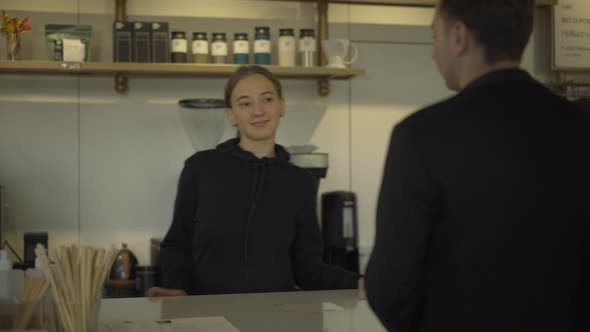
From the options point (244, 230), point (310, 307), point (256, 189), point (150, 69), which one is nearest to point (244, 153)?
point (256, 189)

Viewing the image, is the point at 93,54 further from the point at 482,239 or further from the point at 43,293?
the point at 482,239

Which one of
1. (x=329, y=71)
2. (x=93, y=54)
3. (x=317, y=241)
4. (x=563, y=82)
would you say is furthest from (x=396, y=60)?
(x=317, y=241)

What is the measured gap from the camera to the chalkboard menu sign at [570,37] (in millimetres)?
4191

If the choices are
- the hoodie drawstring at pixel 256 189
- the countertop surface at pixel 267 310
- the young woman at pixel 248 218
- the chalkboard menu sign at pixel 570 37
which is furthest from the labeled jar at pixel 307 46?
the countertop surface at pixel 267 310

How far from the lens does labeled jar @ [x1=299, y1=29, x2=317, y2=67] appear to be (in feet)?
12.2

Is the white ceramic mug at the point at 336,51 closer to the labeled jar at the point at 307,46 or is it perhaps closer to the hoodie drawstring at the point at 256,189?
the labeled jar at the point at 307,46

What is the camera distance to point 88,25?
11.7ft

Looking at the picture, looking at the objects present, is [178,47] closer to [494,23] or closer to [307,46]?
[307,46]

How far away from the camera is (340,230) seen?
367cm

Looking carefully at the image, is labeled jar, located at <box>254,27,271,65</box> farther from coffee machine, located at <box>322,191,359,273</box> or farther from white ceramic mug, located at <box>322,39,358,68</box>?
coffee machine, located at <box>322,191,359,273</box>

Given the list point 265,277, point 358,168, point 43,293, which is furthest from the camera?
point 358,168

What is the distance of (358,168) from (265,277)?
6.63 ft

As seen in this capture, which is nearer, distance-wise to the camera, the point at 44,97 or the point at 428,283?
the point at 428,283

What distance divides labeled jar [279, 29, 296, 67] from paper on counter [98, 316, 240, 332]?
2.28m
